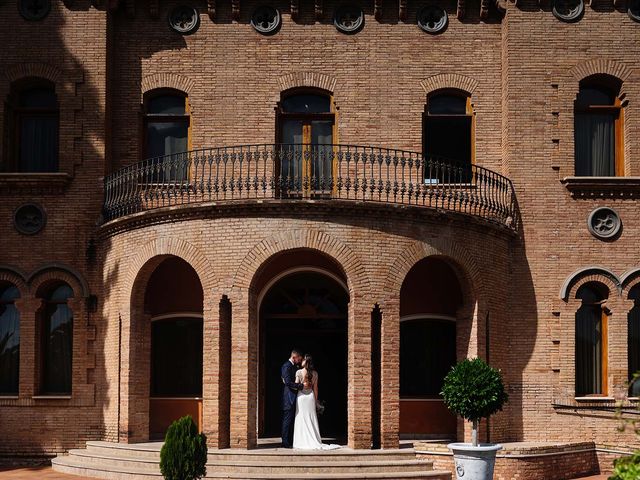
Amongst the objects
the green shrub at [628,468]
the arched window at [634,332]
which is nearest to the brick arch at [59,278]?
the arched window at [634,332]

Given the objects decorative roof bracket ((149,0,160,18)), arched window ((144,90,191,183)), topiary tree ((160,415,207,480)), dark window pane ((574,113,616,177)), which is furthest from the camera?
dark window pane ((574,113,616,177))

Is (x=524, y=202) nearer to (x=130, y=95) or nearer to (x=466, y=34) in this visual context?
(x=466, y=34)

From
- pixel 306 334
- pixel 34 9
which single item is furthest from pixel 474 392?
pixel 34 9

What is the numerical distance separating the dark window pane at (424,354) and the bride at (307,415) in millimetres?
3060

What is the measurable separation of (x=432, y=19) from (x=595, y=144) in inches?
181

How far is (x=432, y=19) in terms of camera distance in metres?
23.6

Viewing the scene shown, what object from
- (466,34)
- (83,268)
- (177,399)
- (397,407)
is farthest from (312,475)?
(466,34)

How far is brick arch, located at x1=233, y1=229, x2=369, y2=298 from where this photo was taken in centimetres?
2006

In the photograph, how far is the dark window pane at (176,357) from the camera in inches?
898

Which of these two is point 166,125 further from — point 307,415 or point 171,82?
point 307,415

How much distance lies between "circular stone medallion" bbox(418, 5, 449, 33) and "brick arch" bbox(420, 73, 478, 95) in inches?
41.9

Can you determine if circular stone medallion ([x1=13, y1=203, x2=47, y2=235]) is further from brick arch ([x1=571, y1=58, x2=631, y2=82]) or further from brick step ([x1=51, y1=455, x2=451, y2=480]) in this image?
brick arch ([x1=571, y1=58, x2=631, y2=82])

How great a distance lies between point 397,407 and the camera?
20.0 m

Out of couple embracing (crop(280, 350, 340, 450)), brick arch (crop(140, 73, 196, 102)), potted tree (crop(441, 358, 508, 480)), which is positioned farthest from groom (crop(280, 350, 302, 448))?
brick arch (crop(140, 73, 196, 102))
